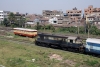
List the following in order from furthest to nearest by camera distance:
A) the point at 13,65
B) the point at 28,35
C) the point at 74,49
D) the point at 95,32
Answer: the point at 95,32, the point at 28,35, the point at 74,49, the point at 13,65

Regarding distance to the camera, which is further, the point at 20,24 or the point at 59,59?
the point at 20,24

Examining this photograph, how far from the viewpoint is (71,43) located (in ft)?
68.5

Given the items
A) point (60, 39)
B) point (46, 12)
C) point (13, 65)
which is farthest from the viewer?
point (46, 12)

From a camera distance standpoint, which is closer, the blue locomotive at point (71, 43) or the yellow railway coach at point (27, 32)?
the blue locomotive at point (71, 43)

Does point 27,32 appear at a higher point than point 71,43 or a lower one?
higher

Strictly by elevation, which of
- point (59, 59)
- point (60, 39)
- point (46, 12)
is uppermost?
point (46, 12)

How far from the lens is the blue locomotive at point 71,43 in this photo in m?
19.0

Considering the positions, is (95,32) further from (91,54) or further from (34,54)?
(34,54)

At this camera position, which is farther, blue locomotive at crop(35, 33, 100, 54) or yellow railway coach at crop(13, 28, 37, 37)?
yellow railway coach at crop(13, 28, 37, 37)

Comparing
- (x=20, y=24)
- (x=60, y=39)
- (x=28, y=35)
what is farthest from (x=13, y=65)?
(x=20, y=24)

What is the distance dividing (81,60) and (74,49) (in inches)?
154

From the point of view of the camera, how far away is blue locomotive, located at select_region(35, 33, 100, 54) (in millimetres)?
18953

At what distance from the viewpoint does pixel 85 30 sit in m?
43.2

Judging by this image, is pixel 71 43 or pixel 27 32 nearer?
pixel 71 43
